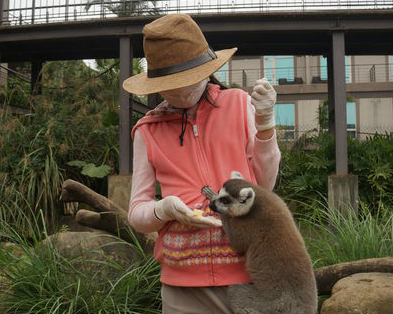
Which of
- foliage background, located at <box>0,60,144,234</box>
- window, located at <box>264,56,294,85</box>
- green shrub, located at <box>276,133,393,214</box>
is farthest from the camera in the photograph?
window, located at <box>264,56,294,85</box>

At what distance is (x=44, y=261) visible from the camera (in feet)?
12.6

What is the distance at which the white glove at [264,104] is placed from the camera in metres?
1.59

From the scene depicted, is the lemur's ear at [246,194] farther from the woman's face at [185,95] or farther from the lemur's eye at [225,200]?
the woman's face at [185,95]

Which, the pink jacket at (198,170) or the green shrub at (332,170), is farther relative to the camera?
the green shrub at (332,170)

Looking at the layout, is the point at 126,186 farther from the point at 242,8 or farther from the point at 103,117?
the point at 242,8

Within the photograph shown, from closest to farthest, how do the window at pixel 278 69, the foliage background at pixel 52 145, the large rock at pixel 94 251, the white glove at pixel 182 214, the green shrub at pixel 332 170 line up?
1. the white glove at pixel 182 214
2. the large rock at pixel 94 251
3. the foliage background at pixel 52 145
4. the green shrub at pixel 332 170
5. the window at pixel 278 69

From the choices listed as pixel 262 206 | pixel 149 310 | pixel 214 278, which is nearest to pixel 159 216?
pixel 214 278

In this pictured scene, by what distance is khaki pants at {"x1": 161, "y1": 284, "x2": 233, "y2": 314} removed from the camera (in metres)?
1.62

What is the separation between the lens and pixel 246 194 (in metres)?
1.65

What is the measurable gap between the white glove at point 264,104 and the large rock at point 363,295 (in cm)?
228

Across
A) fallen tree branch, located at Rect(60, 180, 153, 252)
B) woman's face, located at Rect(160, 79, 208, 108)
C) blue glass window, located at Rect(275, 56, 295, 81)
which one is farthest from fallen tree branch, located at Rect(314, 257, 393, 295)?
blue glass window, located at Rect(275, 56, 295, 81)

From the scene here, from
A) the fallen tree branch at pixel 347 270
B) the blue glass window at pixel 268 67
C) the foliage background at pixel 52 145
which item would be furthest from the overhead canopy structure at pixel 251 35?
the blue glass window at pixel 268 67

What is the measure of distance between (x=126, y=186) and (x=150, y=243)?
405 centimetres

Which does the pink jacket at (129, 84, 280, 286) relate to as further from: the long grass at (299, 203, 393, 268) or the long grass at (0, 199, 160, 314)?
the long grass at (299, 203, 393, 268)
